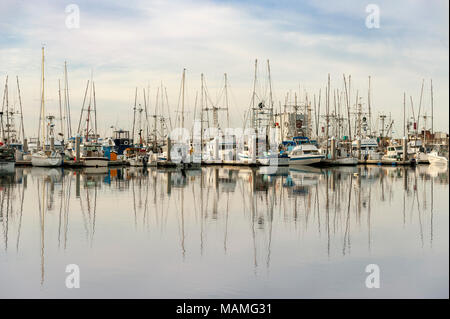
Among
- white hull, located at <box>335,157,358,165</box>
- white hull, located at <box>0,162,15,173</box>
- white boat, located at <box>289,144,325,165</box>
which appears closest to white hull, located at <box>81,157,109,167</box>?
white hull, located at <box>0,162,15,173</box>

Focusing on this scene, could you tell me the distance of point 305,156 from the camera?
67.2m

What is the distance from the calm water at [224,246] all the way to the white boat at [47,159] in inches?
1565

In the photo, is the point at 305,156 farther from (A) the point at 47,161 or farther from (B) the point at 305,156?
(A) the point at 47,161

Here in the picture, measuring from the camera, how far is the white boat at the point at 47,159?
6425cm

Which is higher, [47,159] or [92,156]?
[92,156]

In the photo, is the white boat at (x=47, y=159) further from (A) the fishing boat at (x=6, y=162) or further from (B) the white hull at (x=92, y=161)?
(A) the fishing boat at (x=6, y=162)

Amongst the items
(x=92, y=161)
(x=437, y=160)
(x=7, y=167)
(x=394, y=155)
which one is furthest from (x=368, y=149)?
(x=7, y=167)

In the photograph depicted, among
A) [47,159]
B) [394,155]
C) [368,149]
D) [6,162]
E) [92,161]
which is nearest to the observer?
[6,162]

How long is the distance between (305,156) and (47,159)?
3302 centimetres

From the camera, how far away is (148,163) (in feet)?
226

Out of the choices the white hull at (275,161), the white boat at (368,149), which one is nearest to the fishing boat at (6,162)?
the white hull at (275,161)

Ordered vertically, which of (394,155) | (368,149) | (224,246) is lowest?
(224,246)

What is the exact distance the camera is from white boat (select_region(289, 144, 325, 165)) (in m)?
67.2
